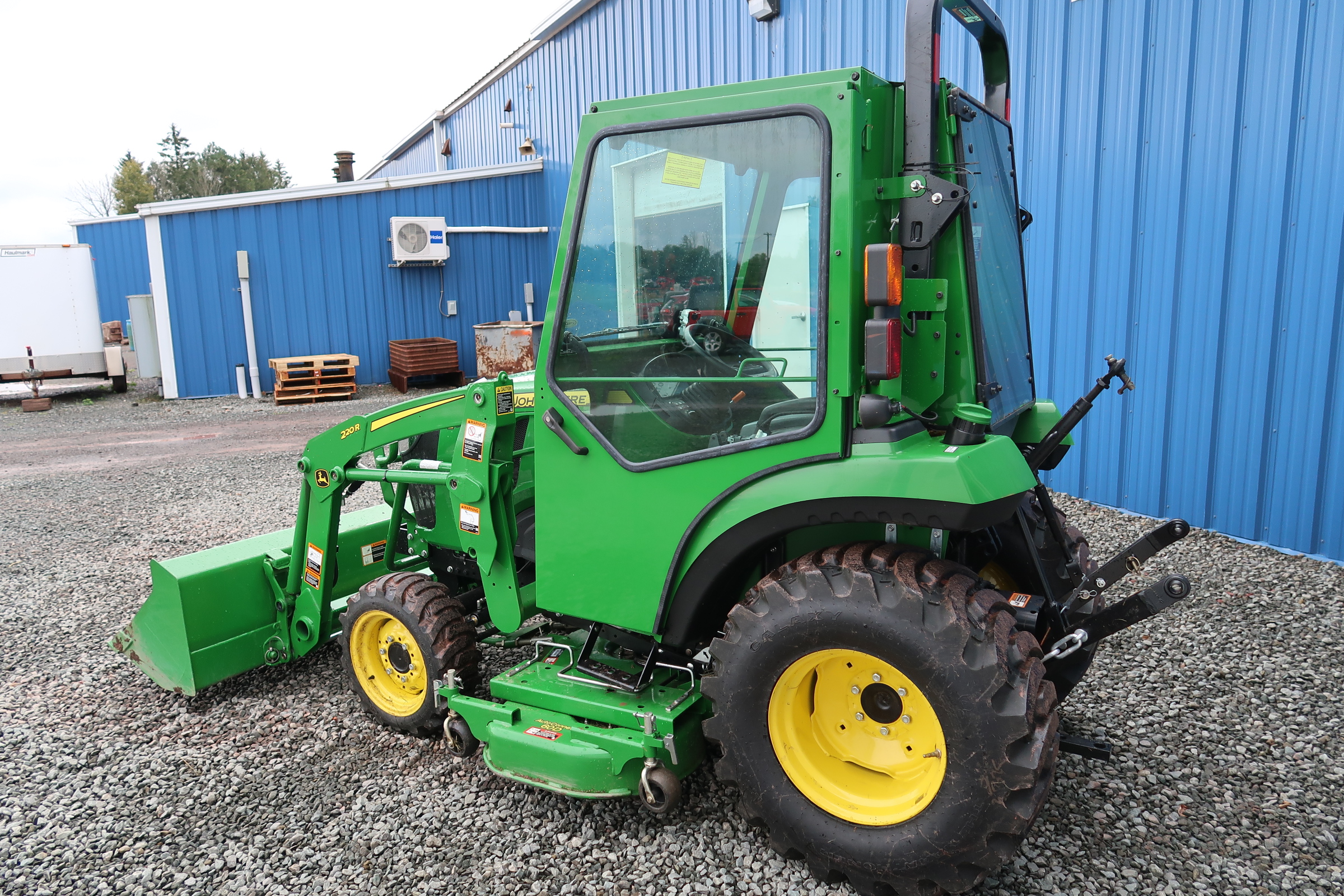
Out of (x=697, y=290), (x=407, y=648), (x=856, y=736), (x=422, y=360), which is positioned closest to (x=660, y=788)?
(x=856, y=736)

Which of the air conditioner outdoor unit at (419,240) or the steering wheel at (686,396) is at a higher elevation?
the air conditioner outdoor unit at (419,240)

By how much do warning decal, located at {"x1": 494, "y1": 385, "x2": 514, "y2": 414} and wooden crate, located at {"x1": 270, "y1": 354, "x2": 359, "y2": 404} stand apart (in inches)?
460

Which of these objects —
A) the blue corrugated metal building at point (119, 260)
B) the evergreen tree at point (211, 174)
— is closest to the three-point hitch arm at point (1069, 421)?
the blue corrugated metal building at point (119, 260)

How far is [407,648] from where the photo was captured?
145 inches

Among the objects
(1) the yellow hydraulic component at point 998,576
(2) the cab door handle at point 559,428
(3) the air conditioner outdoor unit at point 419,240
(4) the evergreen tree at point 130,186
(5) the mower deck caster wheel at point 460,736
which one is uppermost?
(4) the evergreen tree at point 130,186

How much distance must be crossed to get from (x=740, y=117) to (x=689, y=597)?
4.82 ft

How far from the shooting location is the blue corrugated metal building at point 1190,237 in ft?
17.7

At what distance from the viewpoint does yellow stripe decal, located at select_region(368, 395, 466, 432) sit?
3619 mm

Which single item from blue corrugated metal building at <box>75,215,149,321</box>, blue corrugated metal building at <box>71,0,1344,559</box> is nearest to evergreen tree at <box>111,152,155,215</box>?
blue corrugated metal building at <box>75,215,149,321</box>

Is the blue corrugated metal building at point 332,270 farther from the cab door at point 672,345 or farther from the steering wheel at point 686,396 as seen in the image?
the steering wheel at point 686,396

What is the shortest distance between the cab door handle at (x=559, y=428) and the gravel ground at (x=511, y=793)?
129 cm

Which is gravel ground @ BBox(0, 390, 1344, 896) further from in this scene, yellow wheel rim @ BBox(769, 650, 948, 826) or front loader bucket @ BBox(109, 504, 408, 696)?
yellow wheel rim @ BBox(769, 650, 948, 826)

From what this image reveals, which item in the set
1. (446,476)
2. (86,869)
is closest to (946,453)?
(446,476)

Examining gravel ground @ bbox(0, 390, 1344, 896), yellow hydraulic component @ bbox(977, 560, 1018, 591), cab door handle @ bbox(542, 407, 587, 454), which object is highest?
cab door handle @ bbox(542, 407, 587, 454)
